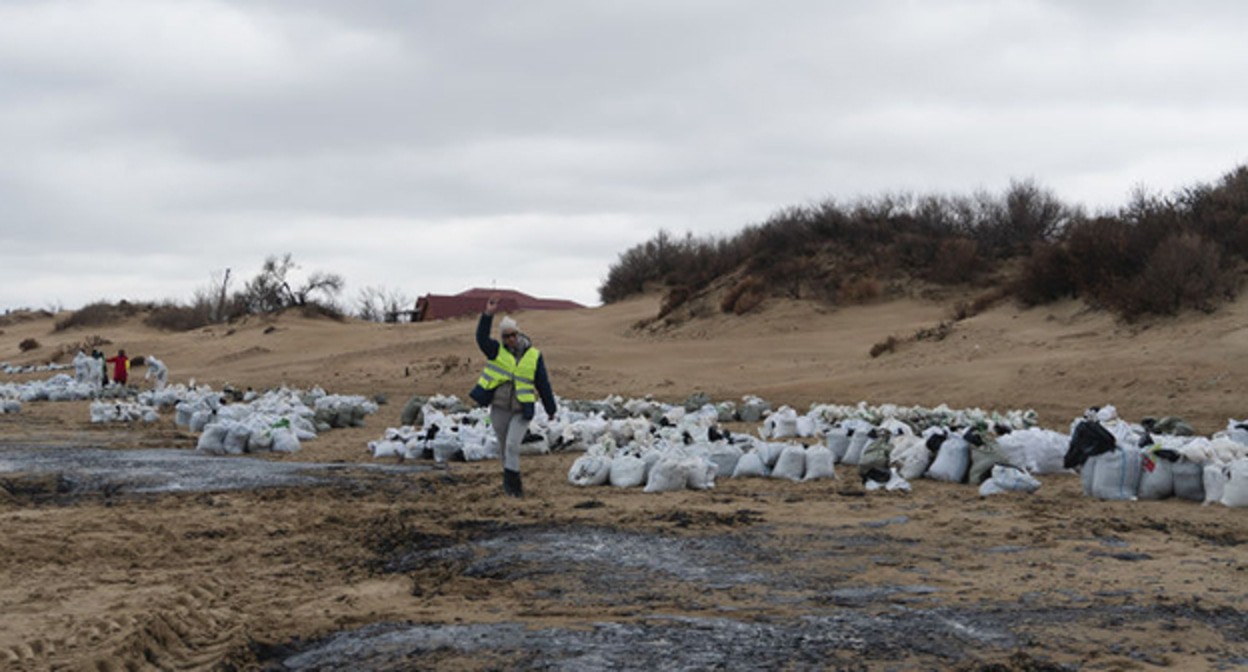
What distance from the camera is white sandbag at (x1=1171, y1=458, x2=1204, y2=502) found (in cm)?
793

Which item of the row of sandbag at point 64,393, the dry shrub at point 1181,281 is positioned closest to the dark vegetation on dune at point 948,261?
the dry shrub at point 1181,281

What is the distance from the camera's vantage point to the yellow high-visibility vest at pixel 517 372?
8.77m

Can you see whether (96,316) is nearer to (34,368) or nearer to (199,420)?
(34,368)

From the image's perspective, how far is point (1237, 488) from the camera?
7.54 metres

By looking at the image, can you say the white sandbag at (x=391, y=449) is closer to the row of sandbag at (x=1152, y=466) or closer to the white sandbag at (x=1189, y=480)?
the row of sandbag at (x=1152, y=466)

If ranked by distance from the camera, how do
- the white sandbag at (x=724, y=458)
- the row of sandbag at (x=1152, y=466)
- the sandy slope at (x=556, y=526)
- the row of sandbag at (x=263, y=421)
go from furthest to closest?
the row of sandbag at (x=263, y=421), the white sandbag at (x=724, y=458), the row of sandbag at (x=1152, y=466), the sandy slope at (x=556, y=526)

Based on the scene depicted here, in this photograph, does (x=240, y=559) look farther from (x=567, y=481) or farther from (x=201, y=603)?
(x=567, y=481)

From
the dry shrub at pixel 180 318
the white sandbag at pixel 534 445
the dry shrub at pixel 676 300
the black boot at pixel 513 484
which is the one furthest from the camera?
the dry shrub at pixel 180 318

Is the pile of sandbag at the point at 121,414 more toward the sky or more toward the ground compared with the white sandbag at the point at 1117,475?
more toward the sky

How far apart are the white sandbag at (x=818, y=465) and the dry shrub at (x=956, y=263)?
64.3 ft

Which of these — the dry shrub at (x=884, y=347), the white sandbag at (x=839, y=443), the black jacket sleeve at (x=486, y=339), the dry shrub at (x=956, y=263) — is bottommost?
the white sandbag at (x=839, y=443)

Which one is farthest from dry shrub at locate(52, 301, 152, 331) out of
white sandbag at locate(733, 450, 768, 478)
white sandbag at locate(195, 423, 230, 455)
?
Result: white sandbag at locate(733, 450, 768, 478)

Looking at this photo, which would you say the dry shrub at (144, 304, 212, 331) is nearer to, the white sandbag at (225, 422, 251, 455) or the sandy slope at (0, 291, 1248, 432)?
the sandy slope at (0, 291, 1248, 432)

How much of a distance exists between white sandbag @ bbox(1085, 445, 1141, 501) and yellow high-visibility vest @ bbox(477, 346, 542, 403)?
4.13 m
